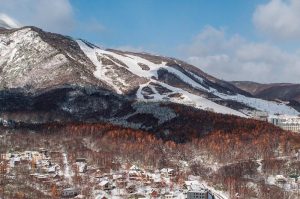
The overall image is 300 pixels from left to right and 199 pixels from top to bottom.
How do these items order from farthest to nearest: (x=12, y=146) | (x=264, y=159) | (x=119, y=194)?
(x=12, y=146) < (x=264, y=159) < (x=119, y=194)

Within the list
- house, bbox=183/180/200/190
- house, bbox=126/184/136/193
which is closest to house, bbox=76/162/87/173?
house, bbox=126/184/136/193

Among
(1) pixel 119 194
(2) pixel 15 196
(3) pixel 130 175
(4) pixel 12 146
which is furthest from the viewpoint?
(4) pixel 12 146

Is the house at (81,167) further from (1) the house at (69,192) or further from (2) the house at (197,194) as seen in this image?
(2) the house at (197,194)

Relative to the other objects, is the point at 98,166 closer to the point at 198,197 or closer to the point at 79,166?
the point at 79,166

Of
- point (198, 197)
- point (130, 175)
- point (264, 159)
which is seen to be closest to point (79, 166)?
point (130, 175)

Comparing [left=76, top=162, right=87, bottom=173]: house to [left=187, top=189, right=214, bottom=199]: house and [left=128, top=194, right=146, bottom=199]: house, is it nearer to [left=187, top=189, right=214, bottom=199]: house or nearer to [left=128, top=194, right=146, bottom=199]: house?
[left=128, top=194, right=146, bottom=199]: house

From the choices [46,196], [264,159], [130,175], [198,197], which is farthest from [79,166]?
[264,159]

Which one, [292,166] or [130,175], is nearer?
[130,175]

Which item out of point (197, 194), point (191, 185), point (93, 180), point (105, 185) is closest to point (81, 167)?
point (93, 180)
